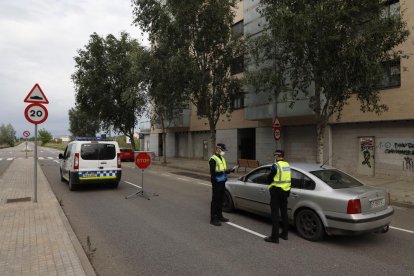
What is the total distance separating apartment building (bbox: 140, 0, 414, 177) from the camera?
14.3m

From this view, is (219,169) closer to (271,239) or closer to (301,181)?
(301,181)

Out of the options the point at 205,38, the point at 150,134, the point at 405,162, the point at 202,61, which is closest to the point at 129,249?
the point at 405,162

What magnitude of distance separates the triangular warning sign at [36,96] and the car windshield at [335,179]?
720 centimetres

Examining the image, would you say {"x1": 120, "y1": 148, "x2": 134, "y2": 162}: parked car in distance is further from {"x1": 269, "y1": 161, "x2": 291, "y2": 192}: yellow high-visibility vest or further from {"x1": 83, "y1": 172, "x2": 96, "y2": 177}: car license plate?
{"x1": 269, "y1": 161, "x2": 291, "y2": 192}: yellow high-visibility vest

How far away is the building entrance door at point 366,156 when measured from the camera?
15836mm

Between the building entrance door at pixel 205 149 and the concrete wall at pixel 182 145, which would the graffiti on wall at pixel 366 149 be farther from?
the concrete wall at pixel 182 145

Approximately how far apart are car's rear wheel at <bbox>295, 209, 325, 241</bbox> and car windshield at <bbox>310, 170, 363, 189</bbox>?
2.14 feet

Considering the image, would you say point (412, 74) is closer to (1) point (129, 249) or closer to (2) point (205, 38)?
(2) point (205, 38)

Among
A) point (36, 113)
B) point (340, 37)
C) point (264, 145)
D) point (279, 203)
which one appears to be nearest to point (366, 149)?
point (264, 145)

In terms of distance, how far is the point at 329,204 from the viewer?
563 centimetres

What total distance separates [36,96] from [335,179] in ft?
25.4

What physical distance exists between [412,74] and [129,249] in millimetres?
13891

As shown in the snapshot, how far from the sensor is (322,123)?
1267 cm

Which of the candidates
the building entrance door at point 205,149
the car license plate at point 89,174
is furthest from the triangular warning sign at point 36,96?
the building entrance door at point 205,149
